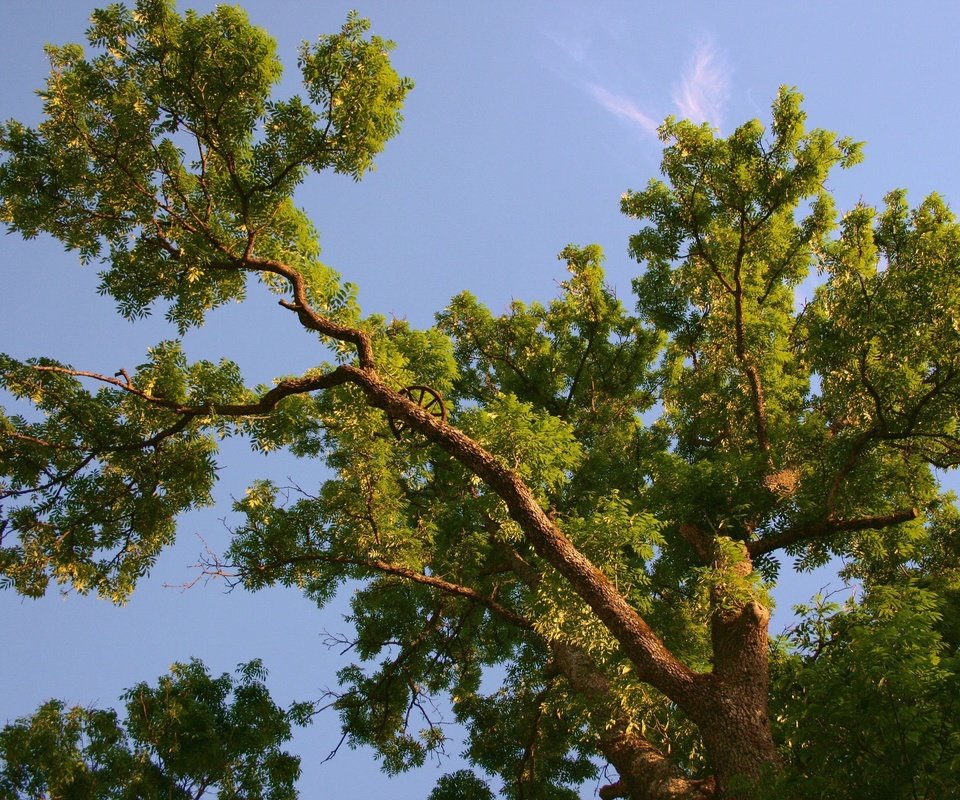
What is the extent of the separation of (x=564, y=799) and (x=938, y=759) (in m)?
8.14

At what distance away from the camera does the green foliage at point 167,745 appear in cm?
934

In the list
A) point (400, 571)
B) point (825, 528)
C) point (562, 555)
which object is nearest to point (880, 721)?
point (562, 555)

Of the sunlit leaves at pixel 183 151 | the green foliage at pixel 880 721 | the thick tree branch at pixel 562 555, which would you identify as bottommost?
the green foliage at pixel 880 721

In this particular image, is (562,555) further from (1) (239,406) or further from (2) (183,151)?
(2) (183,151)

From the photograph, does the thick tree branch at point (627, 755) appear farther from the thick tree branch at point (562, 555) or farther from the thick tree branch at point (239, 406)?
the thick tree branch at point (239, 406)

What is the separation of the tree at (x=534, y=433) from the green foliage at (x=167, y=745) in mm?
1915

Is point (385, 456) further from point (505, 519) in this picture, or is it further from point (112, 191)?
point (112, 191)

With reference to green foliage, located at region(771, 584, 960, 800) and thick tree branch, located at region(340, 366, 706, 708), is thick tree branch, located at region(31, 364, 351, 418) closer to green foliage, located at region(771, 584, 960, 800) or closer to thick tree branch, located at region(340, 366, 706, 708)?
thick tree branch, located at region(340, 366, 706, 708)

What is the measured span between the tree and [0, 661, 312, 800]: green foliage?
1.92 m

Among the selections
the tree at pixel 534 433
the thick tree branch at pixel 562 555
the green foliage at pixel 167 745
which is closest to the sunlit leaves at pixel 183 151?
the tree at pixel 534 433

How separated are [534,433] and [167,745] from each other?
278 inches

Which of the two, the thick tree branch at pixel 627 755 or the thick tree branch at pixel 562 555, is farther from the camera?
the thick tree branch at pixel 627 755

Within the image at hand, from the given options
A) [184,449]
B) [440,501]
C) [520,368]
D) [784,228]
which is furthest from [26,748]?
[784,228]

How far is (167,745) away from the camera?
1032 cm
